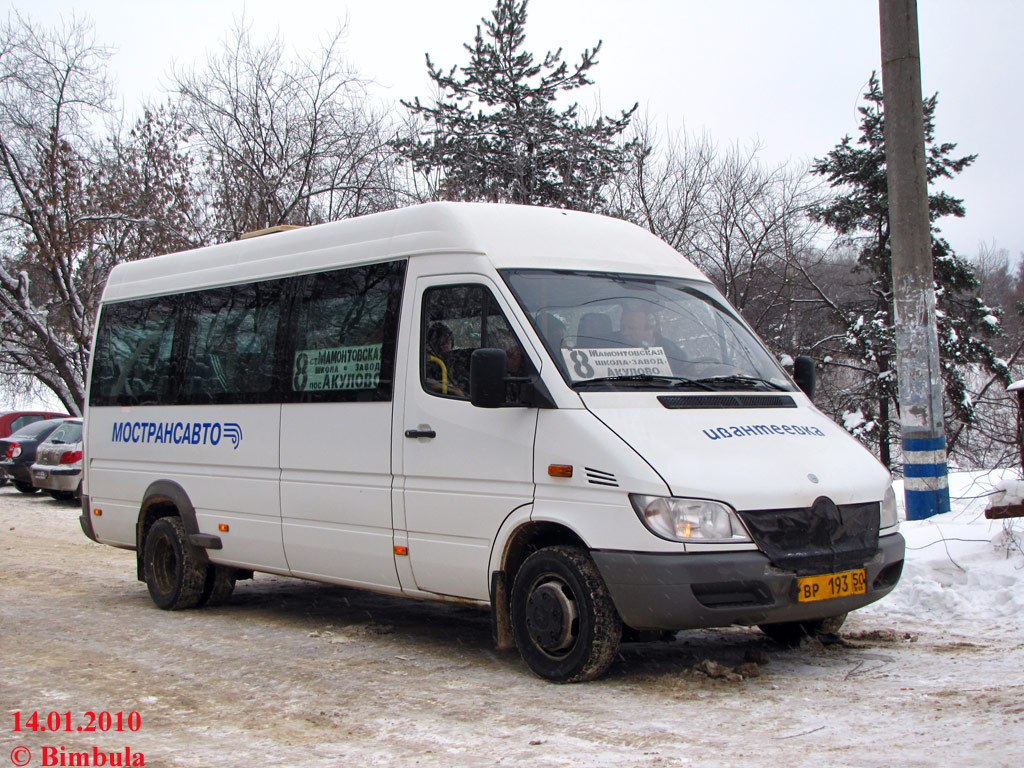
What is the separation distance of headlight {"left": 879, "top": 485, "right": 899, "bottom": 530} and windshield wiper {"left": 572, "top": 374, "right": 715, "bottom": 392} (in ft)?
3.76

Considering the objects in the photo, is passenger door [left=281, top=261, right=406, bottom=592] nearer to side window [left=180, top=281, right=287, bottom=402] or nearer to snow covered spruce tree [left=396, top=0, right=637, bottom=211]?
side window [left=180, top=281, right=287, bottom=402]

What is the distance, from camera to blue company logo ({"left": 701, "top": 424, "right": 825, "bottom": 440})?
600 centimetres

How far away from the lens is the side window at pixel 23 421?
25589 millimetres

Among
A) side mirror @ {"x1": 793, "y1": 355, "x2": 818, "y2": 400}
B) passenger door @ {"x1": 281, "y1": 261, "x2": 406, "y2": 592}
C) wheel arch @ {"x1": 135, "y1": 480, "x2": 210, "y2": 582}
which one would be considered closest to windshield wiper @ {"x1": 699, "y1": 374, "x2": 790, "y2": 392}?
side mirror @ {"x1": 793, "y1": 355, "x2": 818, "y2": 400}

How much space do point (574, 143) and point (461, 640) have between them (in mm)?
17589

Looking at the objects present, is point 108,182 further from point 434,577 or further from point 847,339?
point 434,577

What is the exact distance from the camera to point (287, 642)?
296 inches

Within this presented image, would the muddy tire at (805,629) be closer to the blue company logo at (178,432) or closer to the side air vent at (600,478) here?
the side air vent at (600,478)

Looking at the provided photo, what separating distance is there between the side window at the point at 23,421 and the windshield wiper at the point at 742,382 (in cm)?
2232

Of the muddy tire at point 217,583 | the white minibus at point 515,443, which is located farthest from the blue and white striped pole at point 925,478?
the muddy tire at point 217,583

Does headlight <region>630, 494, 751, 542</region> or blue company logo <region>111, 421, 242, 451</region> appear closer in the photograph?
headlight <region>630, 494, 751, 542</region>

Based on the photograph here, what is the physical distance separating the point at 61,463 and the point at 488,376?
1664cm

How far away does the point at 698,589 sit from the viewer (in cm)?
558

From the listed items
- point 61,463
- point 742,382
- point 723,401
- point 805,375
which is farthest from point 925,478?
point 61,463
